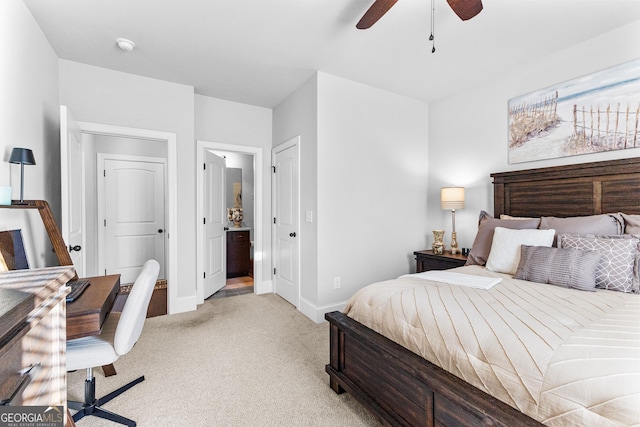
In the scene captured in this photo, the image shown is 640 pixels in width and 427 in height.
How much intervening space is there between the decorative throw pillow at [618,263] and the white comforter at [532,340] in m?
0.09

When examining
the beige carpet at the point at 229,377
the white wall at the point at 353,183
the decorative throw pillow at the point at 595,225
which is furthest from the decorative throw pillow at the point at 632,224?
the beige carpet at the point at 229,377

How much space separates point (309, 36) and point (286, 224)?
2.09m

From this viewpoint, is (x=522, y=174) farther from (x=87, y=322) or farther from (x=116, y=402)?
(x=116, y=402)

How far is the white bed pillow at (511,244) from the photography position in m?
2.19

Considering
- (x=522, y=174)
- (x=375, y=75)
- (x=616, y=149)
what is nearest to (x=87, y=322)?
(x=375, y=75)

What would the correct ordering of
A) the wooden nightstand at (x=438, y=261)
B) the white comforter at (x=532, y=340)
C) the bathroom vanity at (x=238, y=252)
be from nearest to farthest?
the white comforter at (x=532, y=340)
the wooden nightstand at (x=438, y=261)
the bathroom vanity at (x=238, y=252)

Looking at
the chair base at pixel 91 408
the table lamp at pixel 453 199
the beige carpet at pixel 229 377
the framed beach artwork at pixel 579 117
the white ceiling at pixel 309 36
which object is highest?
the white ceiling at pixel 309 36

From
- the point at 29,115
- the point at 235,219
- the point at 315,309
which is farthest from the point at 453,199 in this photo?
the point at 235,219

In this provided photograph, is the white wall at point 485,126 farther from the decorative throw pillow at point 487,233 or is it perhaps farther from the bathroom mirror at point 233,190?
the bathroom mirror at point 233,190

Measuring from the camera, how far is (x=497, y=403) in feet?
3.43

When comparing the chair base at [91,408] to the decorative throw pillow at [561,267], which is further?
the decorative throw pillow at [561,267]

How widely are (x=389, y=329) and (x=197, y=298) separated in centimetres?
277

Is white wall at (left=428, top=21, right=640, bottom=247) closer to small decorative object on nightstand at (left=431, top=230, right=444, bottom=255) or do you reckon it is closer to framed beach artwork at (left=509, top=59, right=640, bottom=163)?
framed beach artwork at (left=509, top=59, right=640, bottom=163)

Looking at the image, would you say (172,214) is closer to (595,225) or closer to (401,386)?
(401,386)
